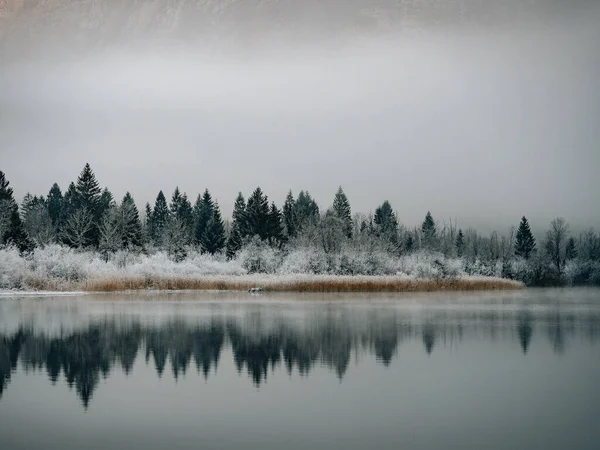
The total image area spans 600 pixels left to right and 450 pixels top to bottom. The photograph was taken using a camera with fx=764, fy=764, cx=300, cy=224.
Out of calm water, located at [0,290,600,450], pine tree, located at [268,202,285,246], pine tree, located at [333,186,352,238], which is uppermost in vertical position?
pine tree, located at [333,186,352,238]

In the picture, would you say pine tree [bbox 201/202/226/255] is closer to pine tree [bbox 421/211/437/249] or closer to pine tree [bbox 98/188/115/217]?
pine tree [bbox 98/188/115/217]

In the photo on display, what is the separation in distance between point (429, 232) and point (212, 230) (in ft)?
175

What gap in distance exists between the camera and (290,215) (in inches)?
4850

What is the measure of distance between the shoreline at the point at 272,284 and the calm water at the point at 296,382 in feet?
59.9

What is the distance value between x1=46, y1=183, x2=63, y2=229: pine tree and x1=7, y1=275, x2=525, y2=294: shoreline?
216 ft

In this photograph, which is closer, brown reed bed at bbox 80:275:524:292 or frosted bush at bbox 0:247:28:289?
frosted bush at bbox 0:247:28:289

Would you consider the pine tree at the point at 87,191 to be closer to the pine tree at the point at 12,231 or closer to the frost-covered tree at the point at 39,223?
the frost-covered tree at the point at 39,223

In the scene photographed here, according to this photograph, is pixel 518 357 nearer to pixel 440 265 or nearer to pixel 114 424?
pixel 114 424

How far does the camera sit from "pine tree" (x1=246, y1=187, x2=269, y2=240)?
9500 cm

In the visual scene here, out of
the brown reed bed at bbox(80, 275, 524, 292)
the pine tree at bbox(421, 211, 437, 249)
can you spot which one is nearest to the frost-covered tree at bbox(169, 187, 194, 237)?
the pine tree at bbox(421, 211, 437, 249)

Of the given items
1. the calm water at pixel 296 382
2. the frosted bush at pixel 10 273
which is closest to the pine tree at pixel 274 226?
the frosted bush at pixel 10 273

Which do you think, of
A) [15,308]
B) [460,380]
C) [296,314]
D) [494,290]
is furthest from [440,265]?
[460,380]

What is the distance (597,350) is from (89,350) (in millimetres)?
16098

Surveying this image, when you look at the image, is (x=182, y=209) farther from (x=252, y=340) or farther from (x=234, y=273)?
(x=252, y=340)
